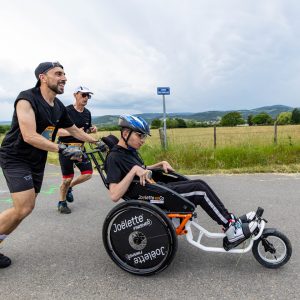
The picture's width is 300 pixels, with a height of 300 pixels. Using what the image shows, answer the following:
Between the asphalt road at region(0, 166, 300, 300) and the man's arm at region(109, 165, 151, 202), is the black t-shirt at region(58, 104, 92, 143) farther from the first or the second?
the man's arm at region(109, 165, 151, 202)

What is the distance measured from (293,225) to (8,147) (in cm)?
335

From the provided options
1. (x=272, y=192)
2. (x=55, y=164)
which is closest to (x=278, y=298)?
(x=272, y=192)

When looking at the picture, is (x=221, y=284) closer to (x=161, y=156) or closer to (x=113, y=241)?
(x=113, y=241)

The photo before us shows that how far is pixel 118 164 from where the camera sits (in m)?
2.81

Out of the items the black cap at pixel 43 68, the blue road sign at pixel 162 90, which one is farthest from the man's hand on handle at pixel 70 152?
the blue road sign at pixel 162 90

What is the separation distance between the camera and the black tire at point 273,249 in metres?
2.74

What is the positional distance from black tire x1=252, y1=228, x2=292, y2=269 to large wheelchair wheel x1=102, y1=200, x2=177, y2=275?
0.80 metres

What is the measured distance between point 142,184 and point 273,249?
4.26ft

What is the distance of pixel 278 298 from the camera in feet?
7.72

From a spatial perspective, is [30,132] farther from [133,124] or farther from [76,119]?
[76,119]

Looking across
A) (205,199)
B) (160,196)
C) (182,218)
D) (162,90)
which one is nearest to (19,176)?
(160,196)

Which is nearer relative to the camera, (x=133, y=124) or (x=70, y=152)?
(x=70, y=152)

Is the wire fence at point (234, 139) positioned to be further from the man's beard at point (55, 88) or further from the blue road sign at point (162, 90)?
the man's beard at point (55, 88)

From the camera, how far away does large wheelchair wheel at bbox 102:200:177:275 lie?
2631mm
